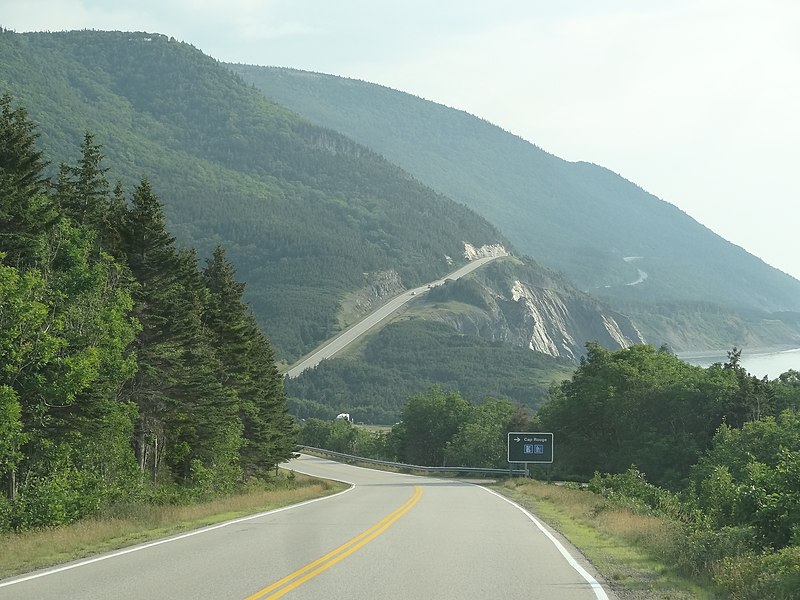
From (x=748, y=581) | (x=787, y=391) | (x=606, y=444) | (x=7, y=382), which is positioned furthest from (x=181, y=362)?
(x=787, y=391)

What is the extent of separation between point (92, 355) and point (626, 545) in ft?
53.2

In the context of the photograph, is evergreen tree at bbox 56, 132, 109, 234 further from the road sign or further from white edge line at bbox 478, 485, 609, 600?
the road sign

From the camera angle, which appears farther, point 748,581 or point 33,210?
point 33,210

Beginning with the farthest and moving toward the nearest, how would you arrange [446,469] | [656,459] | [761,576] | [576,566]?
1. [446,469]
2. [656,459]
3. [576,566]
4. [761,576]

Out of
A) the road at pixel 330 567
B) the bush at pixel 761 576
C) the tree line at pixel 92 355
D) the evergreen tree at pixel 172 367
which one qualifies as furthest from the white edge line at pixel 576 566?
the evergreen tree at pixel 172 367

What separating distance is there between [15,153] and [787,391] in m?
87.7

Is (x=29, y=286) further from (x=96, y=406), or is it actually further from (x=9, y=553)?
(x=9, y=553)

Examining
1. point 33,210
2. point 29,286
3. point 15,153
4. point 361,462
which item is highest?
point 15,153

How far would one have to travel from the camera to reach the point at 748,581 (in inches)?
592

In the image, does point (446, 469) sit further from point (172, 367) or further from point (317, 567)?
point (317, 567)

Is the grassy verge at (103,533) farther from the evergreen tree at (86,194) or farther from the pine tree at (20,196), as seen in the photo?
the evergreen tree at (86,194)

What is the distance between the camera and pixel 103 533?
22812 millimetres

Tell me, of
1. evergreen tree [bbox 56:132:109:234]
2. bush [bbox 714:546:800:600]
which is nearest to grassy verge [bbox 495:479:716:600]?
bush [bbox 714:546:800:600]

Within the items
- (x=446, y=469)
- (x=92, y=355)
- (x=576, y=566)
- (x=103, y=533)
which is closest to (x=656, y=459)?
(x=446, y=469)
